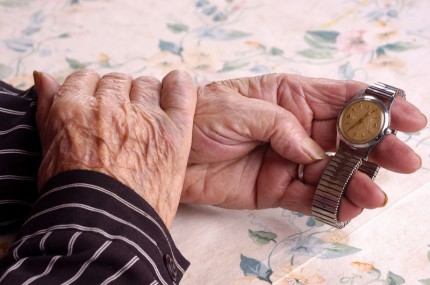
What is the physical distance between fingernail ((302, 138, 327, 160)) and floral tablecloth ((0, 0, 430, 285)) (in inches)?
3.6

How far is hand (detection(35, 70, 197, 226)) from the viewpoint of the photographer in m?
0.71

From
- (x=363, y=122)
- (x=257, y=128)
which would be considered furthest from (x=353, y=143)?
(x=257, y=128)

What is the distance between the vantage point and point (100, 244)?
0.60m

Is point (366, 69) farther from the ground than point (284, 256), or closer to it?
farther from the ground

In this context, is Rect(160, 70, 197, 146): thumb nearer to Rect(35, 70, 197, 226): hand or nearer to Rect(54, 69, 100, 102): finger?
Rect(35, 70, 197, 226): hand

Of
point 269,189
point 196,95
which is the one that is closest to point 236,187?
point 269,189

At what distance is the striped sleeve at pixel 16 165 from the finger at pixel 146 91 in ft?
0.49

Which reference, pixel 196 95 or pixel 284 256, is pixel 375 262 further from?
pixel 196 95

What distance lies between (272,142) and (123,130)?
217 mm

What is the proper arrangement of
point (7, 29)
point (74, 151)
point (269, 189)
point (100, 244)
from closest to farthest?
1. point (100, 244)
2. point (74, 151)
3. point (269, 189)
4. point (7, 29)

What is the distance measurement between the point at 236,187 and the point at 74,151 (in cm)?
25

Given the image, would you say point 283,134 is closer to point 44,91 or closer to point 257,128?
point 257,128

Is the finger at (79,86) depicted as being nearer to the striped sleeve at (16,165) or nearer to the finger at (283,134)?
the striped sleeve at (16,165)

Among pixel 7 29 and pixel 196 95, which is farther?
pixel 7 29
